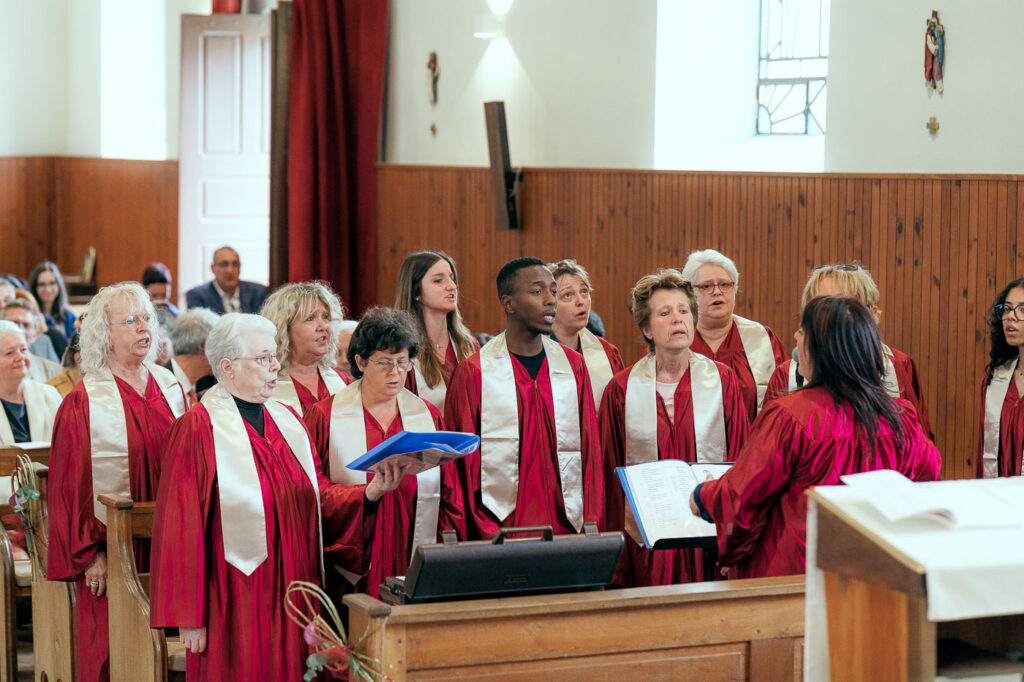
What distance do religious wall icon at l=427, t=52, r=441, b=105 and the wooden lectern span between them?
7447mm

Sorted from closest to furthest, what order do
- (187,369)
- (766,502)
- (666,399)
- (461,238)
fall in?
(766,502) → (666,399) → (187,369) → (461,238)

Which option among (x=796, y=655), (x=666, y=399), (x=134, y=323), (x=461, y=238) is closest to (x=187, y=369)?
(x=134, y=323)

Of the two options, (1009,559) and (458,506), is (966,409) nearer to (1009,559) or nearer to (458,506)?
(458,506)

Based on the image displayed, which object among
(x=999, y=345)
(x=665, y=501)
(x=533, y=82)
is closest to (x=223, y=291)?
(x=533, y=82)

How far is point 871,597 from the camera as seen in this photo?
2213mm

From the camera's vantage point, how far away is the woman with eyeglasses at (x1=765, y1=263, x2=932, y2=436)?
14.8 feet

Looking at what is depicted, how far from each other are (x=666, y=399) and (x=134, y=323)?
1757 millimetres

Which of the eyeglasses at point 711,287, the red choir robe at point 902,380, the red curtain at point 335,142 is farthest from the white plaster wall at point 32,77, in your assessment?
the red choir robe at point 902,380

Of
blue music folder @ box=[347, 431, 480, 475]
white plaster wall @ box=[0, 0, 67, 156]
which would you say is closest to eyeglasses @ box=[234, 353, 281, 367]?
blue music folder @ box=[347, 431, 480, 475]

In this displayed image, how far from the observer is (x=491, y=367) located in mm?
4152

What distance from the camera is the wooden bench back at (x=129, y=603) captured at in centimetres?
365

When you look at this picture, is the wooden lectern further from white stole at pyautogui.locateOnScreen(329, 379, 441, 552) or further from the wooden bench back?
the wooden bench back

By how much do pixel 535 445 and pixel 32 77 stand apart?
34.7ft

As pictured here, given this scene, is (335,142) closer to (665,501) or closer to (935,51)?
(935,51)
